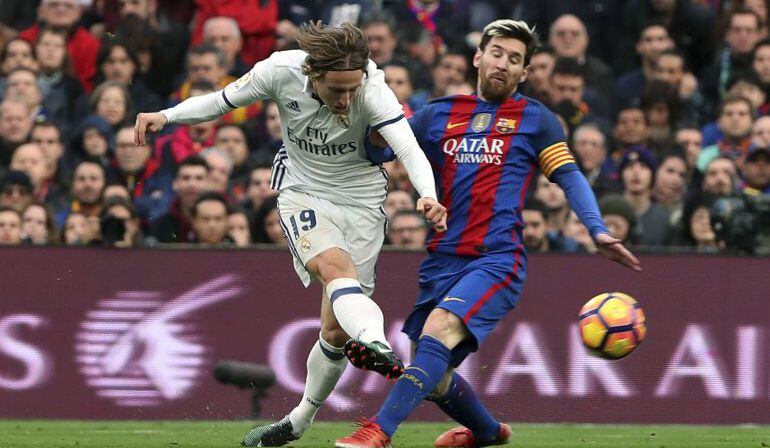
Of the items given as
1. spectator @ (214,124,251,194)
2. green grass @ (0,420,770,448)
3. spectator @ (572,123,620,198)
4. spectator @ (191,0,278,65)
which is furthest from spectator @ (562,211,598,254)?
spectator @ (191,0,278,65)

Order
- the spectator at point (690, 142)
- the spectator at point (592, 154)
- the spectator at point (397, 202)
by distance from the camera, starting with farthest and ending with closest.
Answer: the spectator at point (690, 142)
the spectator at point (592, 154)
the spectator at point (397, 202)

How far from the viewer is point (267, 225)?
39.0 ft

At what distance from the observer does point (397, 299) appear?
1134cm

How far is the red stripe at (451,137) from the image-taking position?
7.95 metres

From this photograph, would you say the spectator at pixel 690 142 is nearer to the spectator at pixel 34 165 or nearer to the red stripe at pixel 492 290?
the spectator at pixel 34 165

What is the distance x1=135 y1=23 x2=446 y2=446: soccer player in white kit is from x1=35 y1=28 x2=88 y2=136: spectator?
5492 millimetres

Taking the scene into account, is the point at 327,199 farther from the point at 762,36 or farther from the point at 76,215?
the point at 762,36

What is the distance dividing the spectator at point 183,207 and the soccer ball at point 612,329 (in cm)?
461

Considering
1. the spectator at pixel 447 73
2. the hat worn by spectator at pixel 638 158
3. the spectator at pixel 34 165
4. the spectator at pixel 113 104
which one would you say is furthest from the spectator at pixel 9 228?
the hat worn by spectator at pixel 638 158

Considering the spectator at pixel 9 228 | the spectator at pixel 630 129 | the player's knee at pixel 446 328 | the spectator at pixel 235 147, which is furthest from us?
the spectator at pixel 630 129

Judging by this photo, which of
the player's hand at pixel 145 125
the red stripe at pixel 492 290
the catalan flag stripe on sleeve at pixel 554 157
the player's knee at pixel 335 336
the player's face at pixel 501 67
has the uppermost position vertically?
the player's face at pixel 501 67

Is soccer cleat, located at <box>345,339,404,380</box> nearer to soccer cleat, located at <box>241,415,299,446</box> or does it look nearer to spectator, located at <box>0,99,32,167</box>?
soccer cleat, located at <box>241,415,299,446</box>

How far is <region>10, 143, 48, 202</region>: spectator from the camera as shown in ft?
40.8

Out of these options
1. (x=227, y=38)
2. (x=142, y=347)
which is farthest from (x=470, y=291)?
(x=227, y=38)
